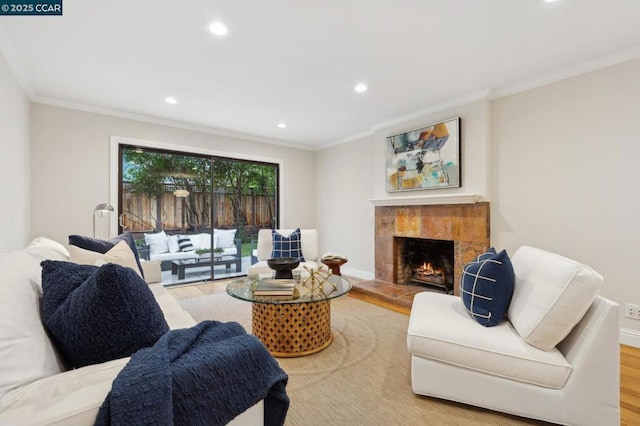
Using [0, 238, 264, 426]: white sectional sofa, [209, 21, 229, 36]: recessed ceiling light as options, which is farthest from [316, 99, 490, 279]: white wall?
[0, 238, 264, 426]: white sectional sofa

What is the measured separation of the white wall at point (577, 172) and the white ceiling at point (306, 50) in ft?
0.83

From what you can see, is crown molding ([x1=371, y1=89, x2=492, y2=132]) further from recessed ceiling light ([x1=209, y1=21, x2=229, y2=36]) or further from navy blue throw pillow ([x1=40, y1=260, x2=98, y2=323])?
navy blue throw pillow ([x1=40, y1=260, x2=98, y2=323])

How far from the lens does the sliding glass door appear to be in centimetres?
416

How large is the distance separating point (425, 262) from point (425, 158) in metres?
1.49

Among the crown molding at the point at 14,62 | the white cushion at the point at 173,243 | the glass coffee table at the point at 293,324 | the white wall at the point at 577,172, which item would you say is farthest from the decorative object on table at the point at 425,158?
the crown molding at the point at 14,62

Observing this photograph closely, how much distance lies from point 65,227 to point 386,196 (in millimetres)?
4091

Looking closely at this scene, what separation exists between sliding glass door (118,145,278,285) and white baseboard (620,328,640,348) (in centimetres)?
462

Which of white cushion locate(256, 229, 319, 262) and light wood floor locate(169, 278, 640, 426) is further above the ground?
white cushion locate(256, 229, 319, 262)

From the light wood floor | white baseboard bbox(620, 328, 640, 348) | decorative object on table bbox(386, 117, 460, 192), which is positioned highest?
decorative object on table bbox(386, 117, 460, 192)

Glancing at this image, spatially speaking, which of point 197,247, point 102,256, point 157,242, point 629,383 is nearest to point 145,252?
point 157,242

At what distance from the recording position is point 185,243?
455cm

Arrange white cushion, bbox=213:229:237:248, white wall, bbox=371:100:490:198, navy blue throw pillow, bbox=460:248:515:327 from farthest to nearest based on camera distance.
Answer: white cushion, bbox=213:229:237:248
white wall, bbox=371:100:490:198
navy blue throw pillow, bbox=460:248:515:327

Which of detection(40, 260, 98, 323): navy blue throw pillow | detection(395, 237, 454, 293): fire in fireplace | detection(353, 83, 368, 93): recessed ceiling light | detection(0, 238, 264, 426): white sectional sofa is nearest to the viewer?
detection(0, 238, 264, 426): white sectional sofa

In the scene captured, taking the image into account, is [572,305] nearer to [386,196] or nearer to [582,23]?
[582,23]
